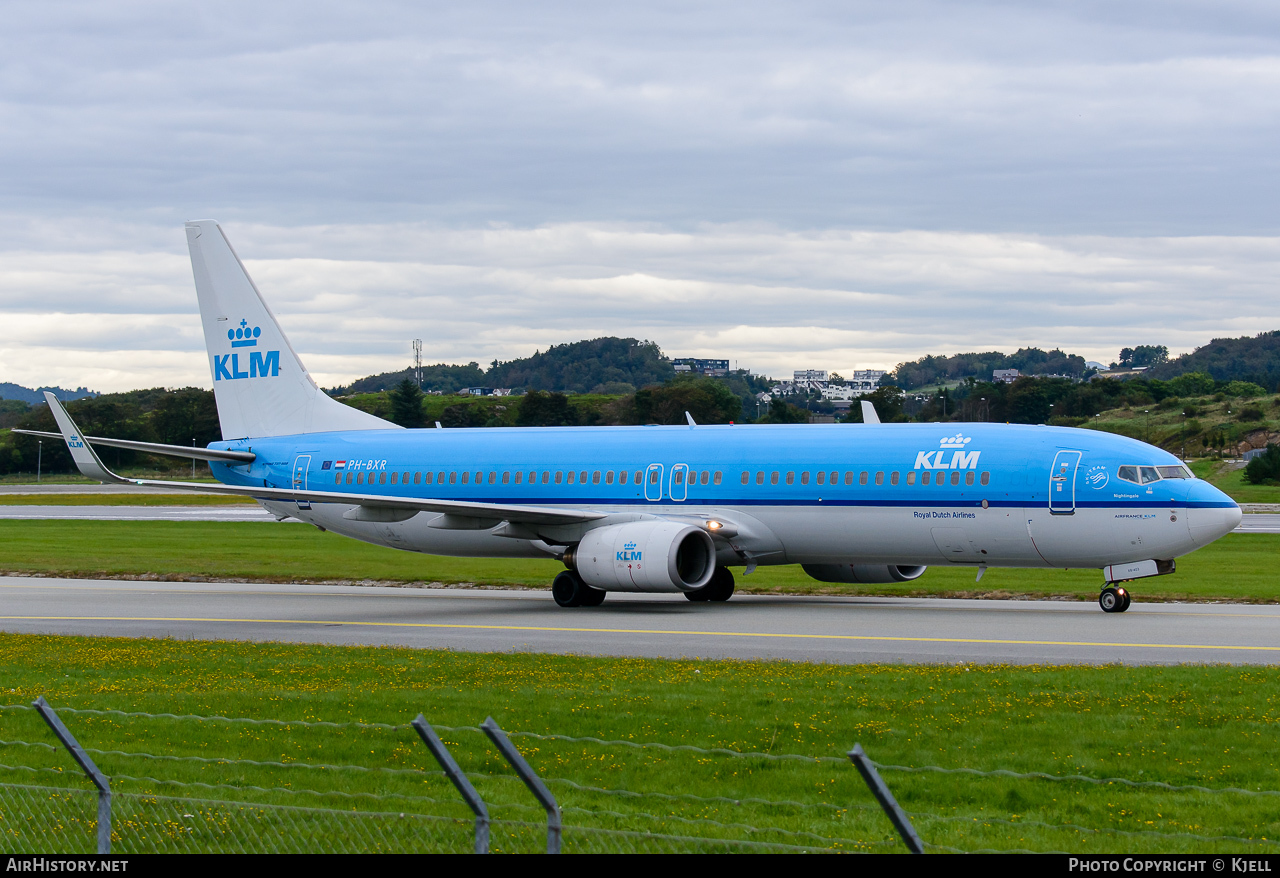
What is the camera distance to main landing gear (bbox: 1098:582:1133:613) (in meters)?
27.8

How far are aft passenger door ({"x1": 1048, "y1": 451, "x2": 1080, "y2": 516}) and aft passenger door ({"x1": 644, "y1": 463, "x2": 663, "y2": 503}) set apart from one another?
887 centimetres

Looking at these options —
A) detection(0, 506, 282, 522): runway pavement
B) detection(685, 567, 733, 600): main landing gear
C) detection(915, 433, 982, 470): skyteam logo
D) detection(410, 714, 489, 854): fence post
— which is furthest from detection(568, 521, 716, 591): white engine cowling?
detection(0, 506, 282, 522): runway pavement

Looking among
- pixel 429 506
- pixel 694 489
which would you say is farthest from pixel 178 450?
pixel 694 489

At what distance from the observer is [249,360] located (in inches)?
1575

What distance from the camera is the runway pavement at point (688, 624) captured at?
72.3 ft

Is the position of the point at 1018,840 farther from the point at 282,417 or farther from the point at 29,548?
the point at 29,548

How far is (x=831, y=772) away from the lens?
12.7 m

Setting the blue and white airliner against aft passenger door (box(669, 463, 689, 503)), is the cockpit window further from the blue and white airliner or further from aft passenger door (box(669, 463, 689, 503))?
aft passenger door (box(669, 463, 689, 503))

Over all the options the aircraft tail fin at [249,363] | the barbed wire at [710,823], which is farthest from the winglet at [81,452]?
the barbed wire at [710,823]

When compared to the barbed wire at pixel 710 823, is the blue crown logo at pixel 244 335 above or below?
above

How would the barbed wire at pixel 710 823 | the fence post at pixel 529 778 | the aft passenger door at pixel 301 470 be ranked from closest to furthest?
the fence post at pixel 529 778
the barbed wire at pixel 710 823
the aft passenger door at pixel 301 470

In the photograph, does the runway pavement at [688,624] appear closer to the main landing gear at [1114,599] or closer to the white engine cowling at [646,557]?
the main landing gear at [1114,599]

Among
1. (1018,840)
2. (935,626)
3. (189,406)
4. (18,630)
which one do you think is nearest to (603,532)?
(935,626)

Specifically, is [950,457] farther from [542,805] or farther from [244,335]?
[244,335]
